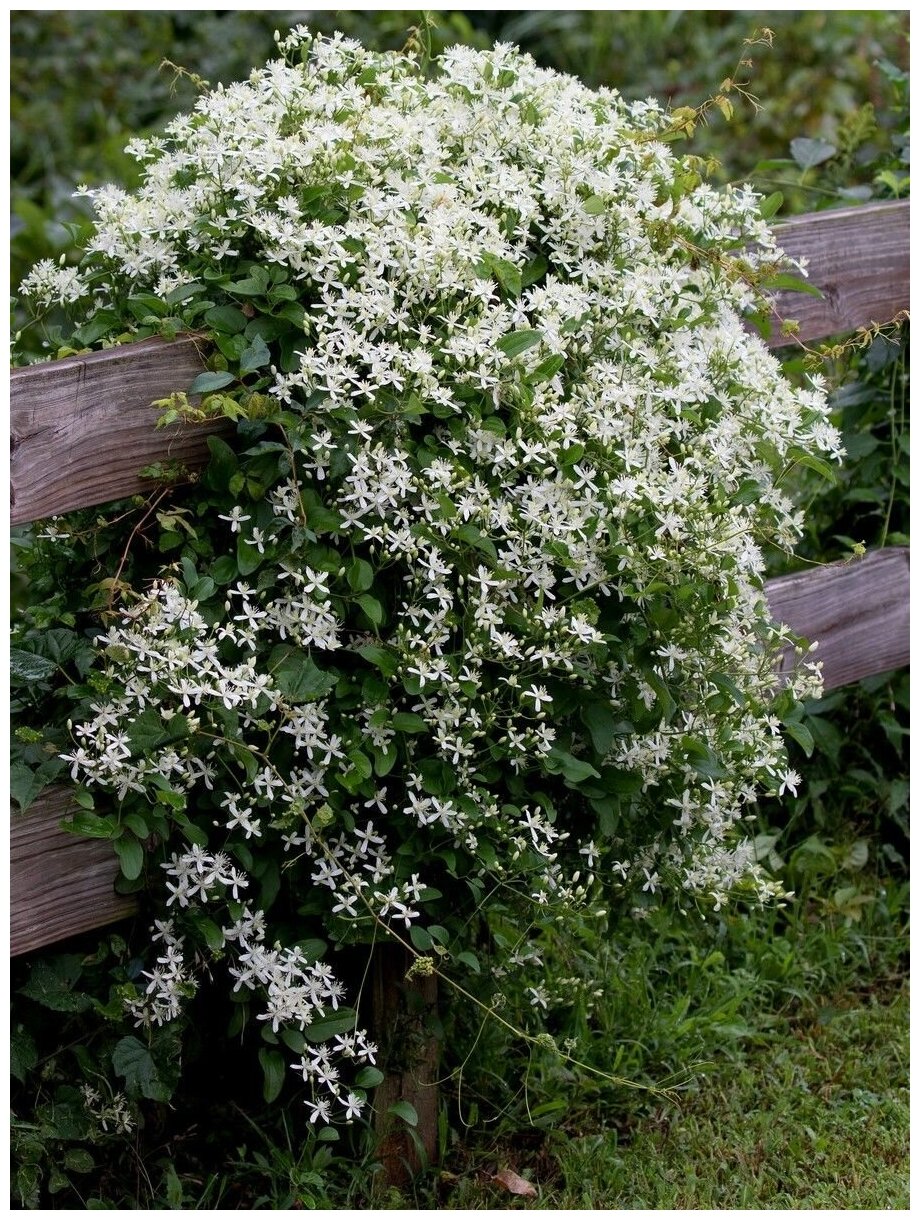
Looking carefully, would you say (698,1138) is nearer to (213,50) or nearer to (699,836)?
(699,836)

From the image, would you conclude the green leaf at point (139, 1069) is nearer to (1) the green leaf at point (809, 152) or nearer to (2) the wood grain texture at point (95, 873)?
(2) the wood grain texture at point (95, 873)

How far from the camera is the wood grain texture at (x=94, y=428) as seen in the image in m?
2.16

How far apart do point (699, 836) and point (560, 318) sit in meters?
0.93

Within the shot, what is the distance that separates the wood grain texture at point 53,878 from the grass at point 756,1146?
0.82 metres

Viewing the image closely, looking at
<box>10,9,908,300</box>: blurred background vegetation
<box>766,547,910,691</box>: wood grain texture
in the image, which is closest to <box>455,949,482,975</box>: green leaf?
<box>766,547,910,691</box>: wood grain texture

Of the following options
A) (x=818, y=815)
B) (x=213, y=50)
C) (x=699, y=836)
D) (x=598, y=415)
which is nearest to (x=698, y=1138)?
(x=699, y=836)

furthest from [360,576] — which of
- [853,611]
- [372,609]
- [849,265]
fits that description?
[849,265]

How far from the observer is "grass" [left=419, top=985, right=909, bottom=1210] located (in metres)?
2.63

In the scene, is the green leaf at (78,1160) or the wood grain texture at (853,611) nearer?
the green leaf at (78,1160)

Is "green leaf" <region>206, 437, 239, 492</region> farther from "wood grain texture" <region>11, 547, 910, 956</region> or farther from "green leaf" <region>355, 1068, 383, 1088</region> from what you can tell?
"green leaf" <region>355, 1068, 383, 1088</region>

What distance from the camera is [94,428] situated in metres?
2.22

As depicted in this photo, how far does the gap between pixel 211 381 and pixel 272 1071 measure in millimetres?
1066

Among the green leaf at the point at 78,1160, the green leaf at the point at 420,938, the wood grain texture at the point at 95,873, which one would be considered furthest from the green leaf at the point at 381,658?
the green leaf at the point at 78,1160

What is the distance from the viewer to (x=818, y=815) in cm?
354
